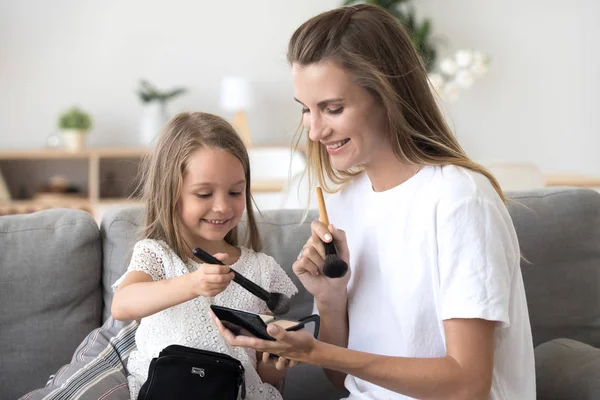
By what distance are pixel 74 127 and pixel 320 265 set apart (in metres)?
4.50

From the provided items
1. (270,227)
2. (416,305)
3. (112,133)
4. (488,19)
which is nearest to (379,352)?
(416,305)

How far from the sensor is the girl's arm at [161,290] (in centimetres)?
149

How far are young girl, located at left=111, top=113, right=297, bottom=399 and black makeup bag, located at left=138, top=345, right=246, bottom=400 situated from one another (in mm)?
112

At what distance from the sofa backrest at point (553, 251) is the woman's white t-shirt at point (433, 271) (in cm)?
32

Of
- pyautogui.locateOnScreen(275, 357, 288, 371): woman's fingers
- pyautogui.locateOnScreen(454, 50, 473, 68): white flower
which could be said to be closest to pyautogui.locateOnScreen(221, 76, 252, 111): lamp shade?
pyautogui.locateOnScreen(454, 50, 473, 68): white flower

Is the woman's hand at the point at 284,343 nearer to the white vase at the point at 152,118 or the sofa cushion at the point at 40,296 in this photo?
the sofa cushion at the point at 40,296

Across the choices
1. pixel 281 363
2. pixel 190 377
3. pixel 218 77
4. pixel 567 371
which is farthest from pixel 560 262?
pixel 218 77

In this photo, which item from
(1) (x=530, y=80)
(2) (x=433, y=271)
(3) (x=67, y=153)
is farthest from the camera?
(1) (x=530, y=80)

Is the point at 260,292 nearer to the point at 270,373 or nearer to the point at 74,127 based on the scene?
the point at 270,373

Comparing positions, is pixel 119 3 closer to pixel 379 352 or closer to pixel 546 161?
pixel 546 161

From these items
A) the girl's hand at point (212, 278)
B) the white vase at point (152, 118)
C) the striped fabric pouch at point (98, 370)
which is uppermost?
the girl's hand at point (212, 278)

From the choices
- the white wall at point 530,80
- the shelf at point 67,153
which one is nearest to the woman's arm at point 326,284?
the shelf at point 67,153

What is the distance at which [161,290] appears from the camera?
62.6 inches

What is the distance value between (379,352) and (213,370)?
0.33 m
